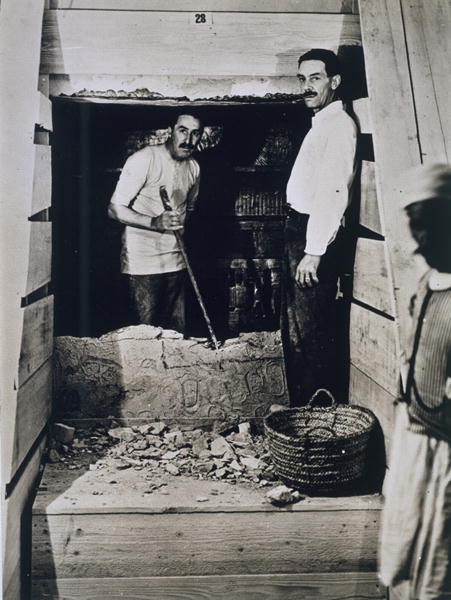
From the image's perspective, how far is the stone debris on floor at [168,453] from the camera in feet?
8.18

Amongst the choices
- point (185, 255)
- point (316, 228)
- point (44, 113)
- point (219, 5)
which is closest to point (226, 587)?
point (185, 255)

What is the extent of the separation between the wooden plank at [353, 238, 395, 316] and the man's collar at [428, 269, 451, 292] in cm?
13

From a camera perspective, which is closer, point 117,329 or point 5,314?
point 5,314

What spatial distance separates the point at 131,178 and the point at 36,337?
68 cm

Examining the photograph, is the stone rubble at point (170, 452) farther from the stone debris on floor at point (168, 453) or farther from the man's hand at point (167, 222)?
the man's hand at point (167, 222)

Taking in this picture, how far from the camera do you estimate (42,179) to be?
8.00 feet

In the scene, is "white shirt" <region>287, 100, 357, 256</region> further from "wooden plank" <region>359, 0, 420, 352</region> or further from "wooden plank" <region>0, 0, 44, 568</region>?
"wooden plank" <region>0, 0, 44, 568</region>

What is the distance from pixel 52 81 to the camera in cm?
245

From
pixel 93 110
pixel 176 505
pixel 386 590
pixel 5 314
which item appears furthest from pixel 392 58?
pixel 386 590

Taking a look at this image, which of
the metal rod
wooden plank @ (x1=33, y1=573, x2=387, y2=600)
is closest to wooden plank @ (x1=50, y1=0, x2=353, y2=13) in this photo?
the metal rod

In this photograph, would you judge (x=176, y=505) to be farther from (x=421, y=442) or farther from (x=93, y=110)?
(x=93, y=110)

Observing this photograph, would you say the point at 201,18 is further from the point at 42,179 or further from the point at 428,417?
the point at 428,417

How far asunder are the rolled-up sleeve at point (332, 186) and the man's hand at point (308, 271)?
0.09 feet

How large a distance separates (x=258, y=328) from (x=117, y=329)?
0.55 meters
